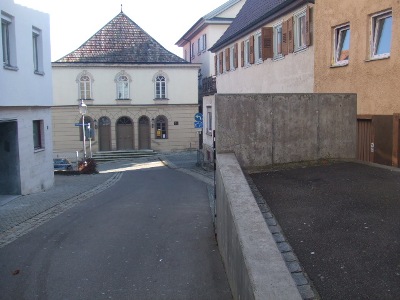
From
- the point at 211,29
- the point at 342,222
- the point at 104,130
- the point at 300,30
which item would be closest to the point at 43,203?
the point at 342,222

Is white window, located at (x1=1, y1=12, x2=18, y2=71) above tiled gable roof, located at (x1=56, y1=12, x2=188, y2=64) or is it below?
below

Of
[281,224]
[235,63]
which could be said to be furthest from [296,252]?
[235,63]

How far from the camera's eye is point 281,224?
20.1 feet

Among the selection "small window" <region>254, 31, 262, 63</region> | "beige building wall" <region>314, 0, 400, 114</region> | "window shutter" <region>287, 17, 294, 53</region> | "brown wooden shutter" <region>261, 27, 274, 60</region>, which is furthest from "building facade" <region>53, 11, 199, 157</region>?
"beige building wall" <region>314, 0, 400, 114</region>

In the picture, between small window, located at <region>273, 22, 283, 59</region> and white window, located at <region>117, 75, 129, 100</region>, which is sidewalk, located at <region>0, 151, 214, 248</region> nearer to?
→ small window, located at <region>273, 22, 283, 59</region>

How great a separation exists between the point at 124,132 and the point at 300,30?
79.1ft

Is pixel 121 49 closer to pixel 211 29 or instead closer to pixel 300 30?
pixel 211 29

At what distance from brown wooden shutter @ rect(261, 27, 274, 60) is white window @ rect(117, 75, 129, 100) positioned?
809 inches

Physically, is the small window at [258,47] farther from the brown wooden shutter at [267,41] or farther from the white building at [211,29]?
the white building at [211,29]

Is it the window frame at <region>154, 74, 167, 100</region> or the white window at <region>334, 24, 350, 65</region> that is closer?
the white window at <region>334, 24, 350, 65</region>

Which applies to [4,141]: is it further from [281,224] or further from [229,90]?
[229,90]

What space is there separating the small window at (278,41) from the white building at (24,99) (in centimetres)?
958

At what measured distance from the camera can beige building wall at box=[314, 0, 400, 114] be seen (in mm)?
11797

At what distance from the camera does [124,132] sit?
4044 centimetres
